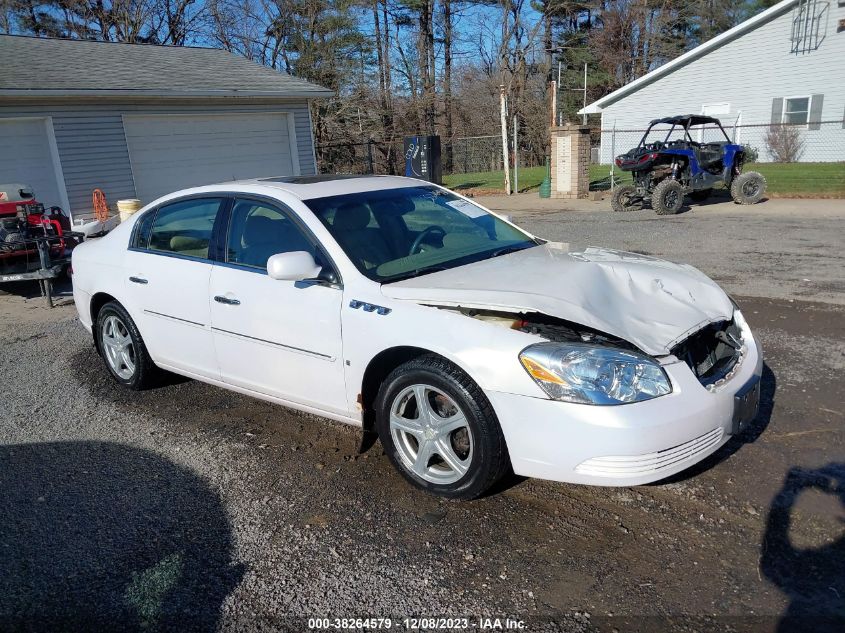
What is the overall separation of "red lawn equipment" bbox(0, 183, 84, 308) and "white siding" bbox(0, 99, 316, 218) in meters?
4.29

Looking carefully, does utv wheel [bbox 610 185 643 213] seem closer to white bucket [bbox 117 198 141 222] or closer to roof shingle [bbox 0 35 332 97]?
roof shingle [bbox 0 35 332 97]

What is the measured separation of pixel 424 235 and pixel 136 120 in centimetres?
1220

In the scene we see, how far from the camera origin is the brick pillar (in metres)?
17.5

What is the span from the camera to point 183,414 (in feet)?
14.9

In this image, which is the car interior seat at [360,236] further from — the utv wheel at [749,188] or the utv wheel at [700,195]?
the utv wheel at [700,195]

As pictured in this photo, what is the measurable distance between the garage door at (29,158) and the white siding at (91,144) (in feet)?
0.71

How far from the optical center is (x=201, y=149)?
49.5 ft

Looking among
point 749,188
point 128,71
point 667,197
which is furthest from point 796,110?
point 128,71

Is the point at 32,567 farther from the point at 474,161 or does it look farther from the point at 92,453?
the point at 474,161

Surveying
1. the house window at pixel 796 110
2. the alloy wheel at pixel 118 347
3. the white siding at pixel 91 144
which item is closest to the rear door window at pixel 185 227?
the alloy wheel at pixel 118 347

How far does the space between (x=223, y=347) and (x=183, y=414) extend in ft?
2.52

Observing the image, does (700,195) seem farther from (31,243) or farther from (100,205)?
(31,243)

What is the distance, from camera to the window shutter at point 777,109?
923 inches

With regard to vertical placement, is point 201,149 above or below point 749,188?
above
